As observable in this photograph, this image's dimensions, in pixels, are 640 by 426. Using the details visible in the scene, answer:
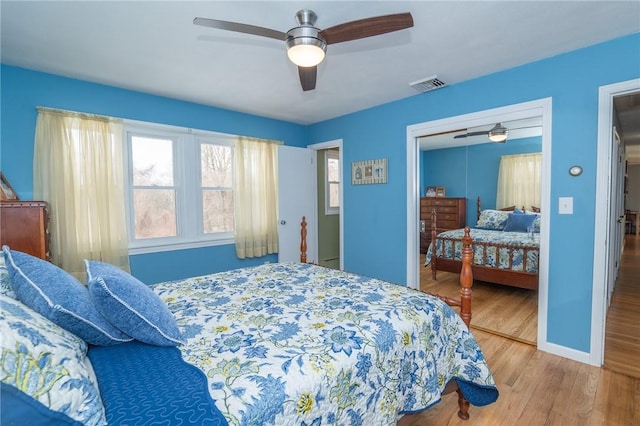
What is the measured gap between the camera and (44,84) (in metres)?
2.65

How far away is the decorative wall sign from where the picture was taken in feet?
12.1

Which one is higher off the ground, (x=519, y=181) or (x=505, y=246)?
(x=519, y=181)

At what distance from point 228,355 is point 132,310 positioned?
0.39 meters

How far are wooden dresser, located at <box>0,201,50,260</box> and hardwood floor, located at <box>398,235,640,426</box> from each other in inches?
105

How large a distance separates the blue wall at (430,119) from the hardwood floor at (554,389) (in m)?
0.24

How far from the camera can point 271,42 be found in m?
2.20

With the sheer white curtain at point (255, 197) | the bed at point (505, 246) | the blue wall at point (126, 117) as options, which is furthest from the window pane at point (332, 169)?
the bed at point (505, 246)

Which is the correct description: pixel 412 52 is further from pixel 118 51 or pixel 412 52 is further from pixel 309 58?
pixel 118 51

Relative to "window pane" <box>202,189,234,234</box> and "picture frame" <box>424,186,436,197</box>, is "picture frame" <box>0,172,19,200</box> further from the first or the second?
"picture frame" <box>424,186,436,197</box>

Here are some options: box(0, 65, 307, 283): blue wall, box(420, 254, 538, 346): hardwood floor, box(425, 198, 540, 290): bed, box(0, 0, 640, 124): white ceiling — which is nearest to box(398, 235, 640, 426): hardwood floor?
box(420, 254, 538, 346): hardwood floor

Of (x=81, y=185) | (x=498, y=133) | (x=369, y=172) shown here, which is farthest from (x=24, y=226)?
(x=498, y=133)

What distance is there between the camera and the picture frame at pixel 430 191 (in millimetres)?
4553

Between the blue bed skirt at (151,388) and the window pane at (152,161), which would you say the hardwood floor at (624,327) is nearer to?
the blue bed skirt at (151,388)

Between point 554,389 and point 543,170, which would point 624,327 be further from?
point 543,170
